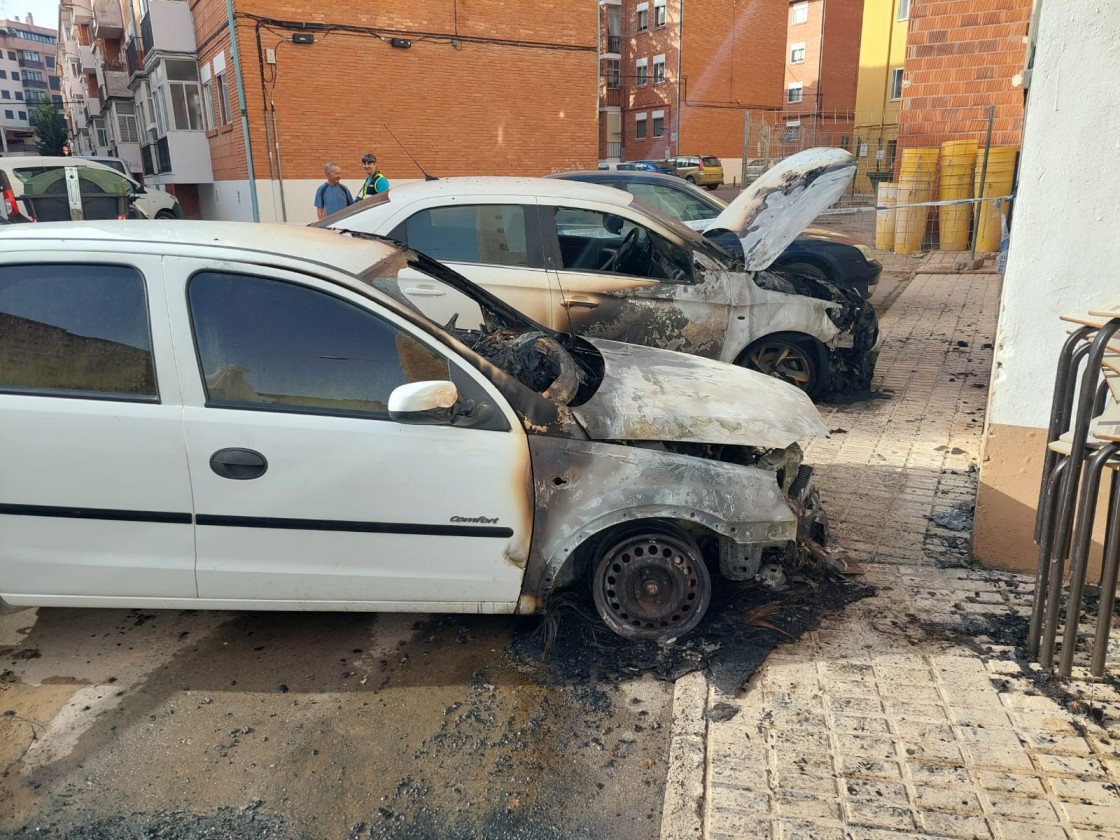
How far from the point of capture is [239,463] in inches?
120

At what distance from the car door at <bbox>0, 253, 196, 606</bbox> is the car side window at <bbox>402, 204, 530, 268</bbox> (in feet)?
9.84

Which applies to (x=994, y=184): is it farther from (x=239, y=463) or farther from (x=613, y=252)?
(x=239, y=463)

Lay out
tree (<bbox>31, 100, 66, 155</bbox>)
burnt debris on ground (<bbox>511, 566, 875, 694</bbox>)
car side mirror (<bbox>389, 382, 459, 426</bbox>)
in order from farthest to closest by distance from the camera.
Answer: tree (<bbox>31, 100, 66, 155</bbox>), burnt debris on ground (<bbox>511, 566, 875, 694</bbox>), car side mirror (<bbox>389, 382, 459, 426</bbox>)

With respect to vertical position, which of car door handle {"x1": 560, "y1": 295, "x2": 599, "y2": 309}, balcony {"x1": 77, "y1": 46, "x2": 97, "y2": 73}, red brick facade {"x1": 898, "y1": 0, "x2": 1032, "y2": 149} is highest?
balcony {"x1": 77, "y1": 46, "x2": 97, "y2": 73}

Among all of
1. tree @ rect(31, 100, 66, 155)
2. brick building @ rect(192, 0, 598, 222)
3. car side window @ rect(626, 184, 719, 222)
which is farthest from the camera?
tree @ rect(31, 100, 66, 155)

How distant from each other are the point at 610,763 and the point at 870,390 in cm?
536

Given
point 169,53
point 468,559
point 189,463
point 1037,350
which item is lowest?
point 468,559

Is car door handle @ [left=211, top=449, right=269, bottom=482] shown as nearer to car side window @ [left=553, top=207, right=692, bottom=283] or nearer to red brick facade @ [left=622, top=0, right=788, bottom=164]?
car side window @ [left=553, top=207, right=692, bottom=283]

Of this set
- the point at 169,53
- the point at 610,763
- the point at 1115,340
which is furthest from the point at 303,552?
the point at 169,53

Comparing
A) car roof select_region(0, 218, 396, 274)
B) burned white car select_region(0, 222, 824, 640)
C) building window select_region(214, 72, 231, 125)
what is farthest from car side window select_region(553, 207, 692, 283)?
building window select_region(214, 72, 231, 125)

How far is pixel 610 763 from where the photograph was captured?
9.39 ft

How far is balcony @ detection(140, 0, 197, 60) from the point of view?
76.7 ft

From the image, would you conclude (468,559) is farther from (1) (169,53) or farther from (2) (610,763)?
(1) (169,53)

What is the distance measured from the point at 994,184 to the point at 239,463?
13.8 meters
